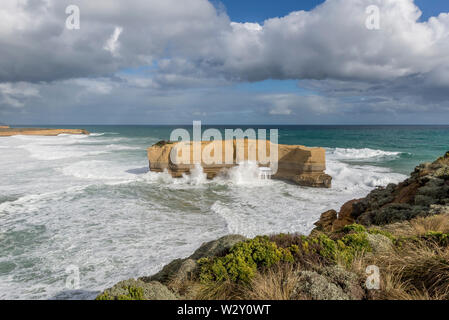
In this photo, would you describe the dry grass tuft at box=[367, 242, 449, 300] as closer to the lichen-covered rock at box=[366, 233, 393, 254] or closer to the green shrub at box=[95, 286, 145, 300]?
the lichen-covered rock at box=[366, 233, 393, 254]

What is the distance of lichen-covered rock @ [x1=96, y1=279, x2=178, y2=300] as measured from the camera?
287 cm

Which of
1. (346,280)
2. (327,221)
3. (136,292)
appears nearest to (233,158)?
(327,221)

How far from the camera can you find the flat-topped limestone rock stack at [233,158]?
17.5 m

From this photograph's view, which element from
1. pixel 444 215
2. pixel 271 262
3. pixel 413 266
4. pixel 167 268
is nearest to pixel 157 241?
pixel 167 268

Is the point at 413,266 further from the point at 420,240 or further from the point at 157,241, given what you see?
the point at 157,241

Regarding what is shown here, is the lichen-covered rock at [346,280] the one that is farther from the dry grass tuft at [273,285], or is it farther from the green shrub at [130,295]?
the green shrub at [130,295]

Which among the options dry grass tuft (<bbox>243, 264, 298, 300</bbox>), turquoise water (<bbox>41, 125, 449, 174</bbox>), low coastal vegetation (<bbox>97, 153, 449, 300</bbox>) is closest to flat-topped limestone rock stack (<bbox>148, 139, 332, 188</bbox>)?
turquoise water (<bbox>41, 125, 449, 174</bbox>)

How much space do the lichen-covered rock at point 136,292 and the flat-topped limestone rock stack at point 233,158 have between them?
15.1 meters

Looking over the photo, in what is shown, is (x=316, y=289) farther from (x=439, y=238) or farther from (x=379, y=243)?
(x=439, y=238)

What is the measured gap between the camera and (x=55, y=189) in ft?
49.0

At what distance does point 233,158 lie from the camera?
19000 millimetres

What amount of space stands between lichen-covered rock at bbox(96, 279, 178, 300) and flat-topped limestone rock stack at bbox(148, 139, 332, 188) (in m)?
15.1

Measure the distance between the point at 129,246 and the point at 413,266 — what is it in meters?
7.15

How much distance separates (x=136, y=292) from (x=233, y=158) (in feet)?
53.2
